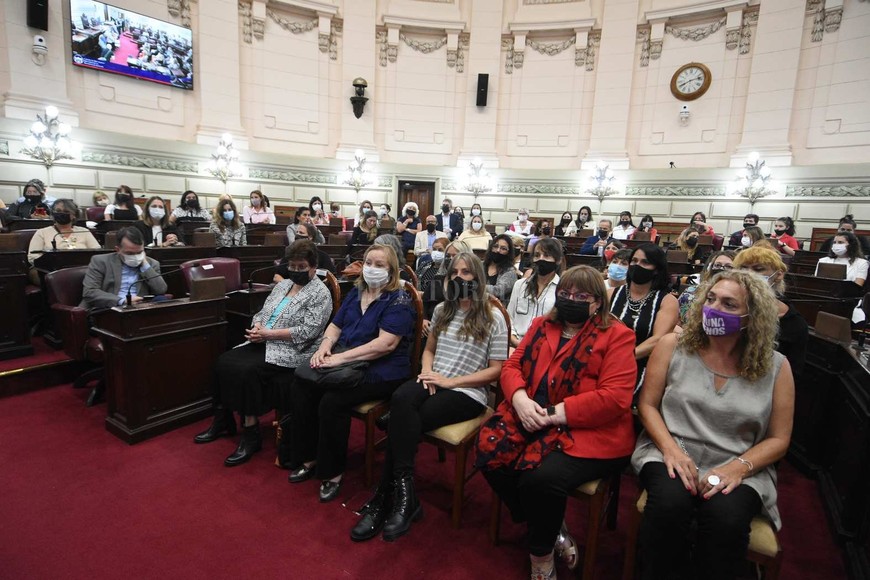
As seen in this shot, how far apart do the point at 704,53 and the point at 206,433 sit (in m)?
12.6

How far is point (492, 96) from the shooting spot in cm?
1216

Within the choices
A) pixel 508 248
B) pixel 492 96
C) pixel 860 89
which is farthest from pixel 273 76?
pixel 860 89

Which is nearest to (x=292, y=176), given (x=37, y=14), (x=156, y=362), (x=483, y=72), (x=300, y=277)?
(x=37, y=14)

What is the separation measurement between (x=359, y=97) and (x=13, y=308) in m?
9.43

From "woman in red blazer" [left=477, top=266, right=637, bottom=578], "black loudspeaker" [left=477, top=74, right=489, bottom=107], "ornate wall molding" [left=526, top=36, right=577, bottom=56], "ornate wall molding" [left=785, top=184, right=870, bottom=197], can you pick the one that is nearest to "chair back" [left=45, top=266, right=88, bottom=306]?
"woman in red blazer" [left=477, top=266, right=637, bottom=578]

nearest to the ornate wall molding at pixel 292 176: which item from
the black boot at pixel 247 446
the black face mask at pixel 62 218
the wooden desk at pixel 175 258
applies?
the wooden desk at pixel 175 258

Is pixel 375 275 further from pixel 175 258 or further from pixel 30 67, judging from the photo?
pixel 30 67

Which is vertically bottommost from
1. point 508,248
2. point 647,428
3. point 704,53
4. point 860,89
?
point 647,428

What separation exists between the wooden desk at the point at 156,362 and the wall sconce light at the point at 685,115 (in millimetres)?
11340

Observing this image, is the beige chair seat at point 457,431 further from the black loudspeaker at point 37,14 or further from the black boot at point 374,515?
the black loudspeaker at point 37,14

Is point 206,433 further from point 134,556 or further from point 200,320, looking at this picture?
point 134,556

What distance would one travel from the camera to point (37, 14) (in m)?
8.05

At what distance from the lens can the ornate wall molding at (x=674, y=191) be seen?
1040cm

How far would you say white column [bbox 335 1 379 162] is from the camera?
453 inches
